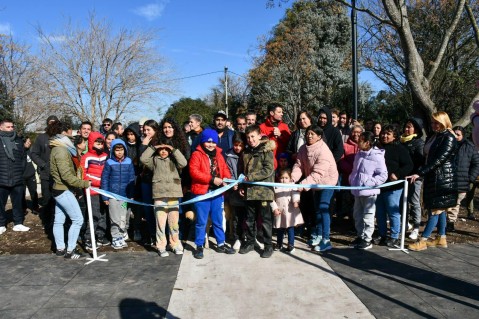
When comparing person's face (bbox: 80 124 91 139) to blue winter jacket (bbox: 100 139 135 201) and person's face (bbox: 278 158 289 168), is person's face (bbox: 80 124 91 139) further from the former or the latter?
person's face (bbox: 278 158 289 168)

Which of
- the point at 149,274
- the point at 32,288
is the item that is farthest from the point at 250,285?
the point at 32,288

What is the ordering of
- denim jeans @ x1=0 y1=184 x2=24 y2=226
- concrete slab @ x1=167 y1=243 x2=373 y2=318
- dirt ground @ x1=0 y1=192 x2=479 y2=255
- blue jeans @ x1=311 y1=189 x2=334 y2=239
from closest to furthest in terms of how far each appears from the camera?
concrete slab @ x1=167 y1=243 x2=373 y2=318 → blue jeans @ x1=311 y1=189 x2=334 y2=239 → dirt ground @ x1=0 y1=192 x2=479 y2=255 → denim jeans @ x1=0 y1=184 x2=24 y2=226

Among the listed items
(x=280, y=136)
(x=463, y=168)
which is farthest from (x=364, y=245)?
(x=280, y=136)

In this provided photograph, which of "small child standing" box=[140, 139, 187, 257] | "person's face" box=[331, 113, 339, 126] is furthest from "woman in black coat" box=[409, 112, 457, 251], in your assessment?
"small child standing" box=[140, 139, 187, 257]

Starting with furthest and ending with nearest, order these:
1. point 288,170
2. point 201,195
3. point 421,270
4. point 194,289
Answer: point 288,170 → point 201,195 → point 421,270 → point 194,289

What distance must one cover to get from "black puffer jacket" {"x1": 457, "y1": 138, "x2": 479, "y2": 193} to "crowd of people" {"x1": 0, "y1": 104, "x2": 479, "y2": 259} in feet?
0.09

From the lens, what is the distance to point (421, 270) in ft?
14.8

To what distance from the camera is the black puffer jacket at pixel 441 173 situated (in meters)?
5.06

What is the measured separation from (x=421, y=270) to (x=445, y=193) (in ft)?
4.26

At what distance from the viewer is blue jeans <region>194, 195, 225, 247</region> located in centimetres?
514

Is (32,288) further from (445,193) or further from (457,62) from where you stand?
(457,62)

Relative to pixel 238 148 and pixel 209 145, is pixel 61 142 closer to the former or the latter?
pixel 209 145

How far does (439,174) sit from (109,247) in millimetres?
5096

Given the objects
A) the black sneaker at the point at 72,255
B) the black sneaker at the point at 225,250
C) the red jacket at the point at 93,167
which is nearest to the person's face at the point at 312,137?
the black sneaker at the point at 225,250
